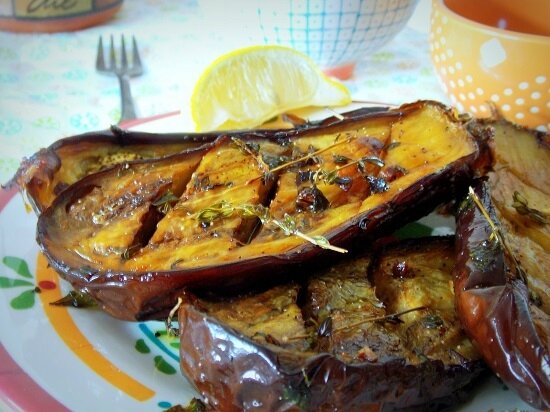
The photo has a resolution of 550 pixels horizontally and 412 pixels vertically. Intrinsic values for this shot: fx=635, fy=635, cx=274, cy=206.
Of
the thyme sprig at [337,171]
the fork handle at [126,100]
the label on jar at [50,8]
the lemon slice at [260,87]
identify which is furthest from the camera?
the label on jar at [50,8]

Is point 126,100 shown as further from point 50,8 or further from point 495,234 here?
point 495,234

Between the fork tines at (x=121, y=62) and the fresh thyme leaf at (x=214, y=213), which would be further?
the fork tines at (x=121, y=62)

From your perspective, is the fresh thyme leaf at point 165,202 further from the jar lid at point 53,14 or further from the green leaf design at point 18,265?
the jar lid at point 53,14

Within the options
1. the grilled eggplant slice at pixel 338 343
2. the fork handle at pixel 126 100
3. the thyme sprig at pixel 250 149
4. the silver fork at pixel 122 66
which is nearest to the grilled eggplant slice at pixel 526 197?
the grilled eggplant slice at pixel 338 343

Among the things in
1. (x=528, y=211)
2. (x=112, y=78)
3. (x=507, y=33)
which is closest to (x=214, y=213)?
(x=528, y=211)

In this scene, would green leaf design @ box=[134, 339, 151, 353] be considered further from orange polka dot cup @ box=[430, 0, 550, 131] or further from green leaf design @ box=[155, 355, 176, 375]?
orange polka dot cup @ box=[430, 0, 550, 131]

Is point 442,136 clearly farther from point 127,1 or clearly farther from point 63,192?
point 127,1

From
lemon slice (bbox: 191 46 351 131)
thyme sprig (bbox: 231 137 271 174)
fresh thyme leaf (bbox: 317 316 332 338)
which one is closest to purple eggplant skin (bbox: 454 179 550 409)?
fresh thyme leaf (bbox: 317 316 332 338)
